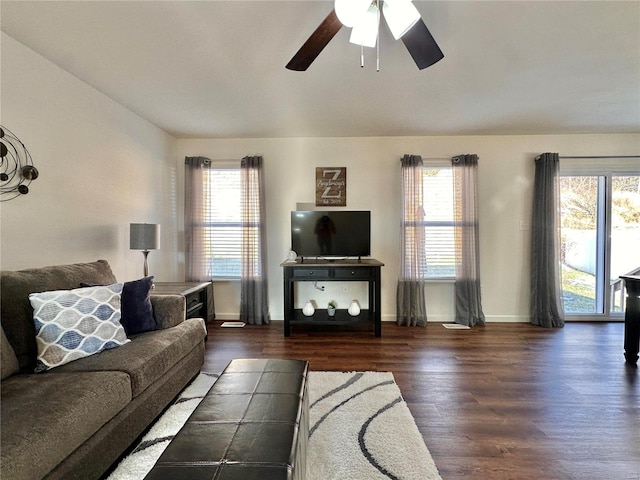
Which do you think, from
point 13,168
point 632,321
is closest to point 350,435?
point 13,168

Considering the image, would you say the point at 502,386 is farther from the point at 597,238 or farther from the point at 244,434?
the point at 597,238

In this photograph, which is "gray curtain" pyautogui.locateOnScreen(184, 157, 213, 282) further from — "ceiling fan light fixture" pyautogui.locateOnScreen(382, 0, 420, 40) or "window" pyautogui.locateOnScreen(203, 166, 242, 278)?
"ceiling fan light fixture" pyautogui.locateOnScreen(382, 0, 420, 40)

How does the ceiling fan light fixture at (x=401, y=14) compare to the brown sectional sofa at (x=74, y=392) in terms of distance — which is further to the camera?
the ceiling fan light fixture at (x=401, y=14)

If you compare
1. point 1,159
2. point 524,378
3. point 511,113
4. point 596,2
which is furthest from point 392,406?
point 511,113

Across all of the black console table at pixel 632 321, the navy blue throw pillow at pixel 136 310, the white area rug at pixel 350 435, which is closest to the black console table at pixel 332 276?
the white area rug at pixel 350 435

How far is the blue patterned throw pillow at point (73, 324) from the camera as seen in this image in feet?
5.59

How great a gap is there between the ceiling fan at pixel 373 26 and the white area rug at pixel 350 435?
223cm

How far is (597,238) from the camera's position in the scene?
4.22 m

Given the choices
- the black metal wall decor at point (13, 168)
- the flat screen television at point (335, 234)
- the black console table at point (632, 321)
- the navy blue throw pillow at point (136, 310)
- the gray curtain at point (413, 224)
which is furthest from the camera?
the gray curtain at point (413, 224)

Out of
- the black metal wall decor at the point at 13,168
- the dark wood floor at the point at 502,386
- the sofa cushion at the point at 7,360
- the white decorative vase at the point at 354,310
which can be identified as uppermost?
the black metal wall decor at the point at 13,168

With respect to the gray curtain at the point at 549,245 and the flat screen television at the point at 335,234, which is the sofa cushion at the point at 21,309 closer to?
the flat screen television at the point at 335,234

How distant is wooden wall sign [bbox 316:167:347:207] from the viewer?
4270mm

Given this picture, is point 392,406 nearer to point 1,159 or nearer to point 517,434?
point 517,434

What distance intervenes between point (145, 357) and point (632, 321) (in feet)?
13.9
